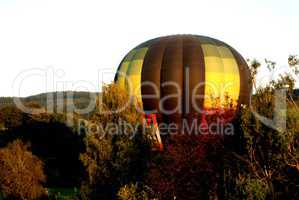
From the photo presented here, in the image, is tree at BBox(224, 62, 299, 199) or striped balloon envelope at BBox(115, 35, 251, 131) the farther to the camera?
striped balloon envelope at BBox(115, 35, 251, 131)

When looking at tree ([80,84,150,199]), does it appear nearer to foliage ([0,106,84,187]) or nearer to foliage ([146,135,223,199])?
foliage ([146,135,223,199])

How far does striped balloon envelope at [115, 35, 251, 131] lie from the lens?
29.8 metres

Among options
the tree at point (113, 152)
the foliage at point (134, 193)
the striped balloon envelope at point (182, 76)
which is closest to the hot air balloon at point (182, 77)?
the striped balloon envelope at point (182, 76)

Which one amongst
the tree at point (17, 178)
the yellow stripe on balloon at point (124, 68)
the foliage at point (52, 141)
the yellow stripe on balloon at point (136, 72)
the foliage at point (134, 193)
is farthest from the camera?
the foliage at point (52, 141)

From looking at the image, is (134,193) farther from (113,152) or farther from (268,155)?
(268,155)

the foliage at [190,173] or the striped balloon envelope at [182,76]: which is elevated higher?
the striped balloon envelope at [182,76]

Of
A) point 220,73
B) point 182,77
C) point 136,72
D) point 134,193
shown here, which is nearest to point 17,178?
point 134,193

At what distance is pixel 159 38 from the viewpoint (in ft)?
108

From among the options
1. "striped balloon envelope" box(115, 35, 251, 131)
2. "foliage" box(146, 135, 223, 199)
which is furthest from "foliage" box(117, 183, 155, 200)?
"striped balloon envelope" box(115, 35, 251, 131)

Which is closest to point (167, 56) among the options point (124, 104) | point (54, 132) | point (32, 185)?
point (124, 104)

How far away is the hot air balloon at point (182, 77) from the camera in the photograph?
2978 cm

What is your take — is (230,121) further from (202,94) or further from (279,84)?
(202,94)

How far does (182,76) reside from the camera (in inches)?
1180

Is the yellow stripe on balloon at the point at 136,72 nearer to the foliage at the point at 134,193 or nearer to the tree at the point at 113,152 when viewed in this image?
the tree at the point at 113,152
